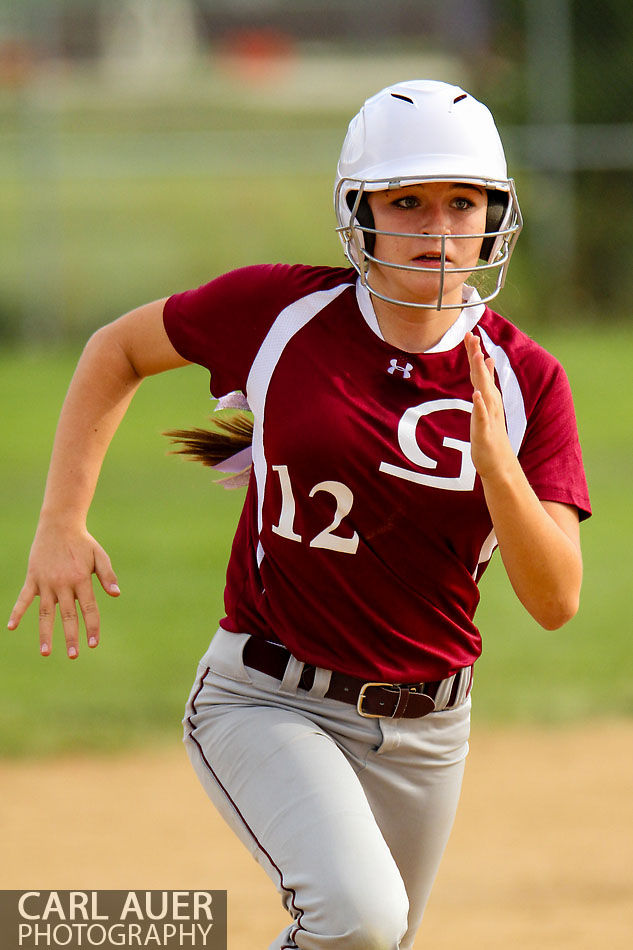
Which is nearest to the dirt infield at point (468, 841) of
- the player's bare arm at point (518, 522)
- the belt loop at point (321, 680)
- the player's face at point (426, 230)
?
the belt loop at point (321, 680)

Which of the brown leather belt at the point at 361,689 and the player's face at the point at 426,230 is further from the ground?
the player's face at the point at 426,230

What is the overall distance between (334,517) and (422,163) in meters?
0.70

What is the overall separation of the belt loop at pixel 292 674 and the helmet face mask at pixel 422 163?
72 centimetres

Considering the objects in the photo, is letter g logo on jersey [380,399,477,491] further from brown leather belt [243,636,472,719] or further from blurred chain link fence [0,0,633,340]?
blurred chain link fence [0,0,633,340]

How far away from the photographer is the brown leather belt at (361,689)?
2.53 metres

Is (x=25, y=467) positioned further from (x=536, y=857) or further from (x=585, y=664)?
(x=536, y=857)

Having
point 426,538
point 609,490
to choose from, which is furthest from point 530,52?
point 426,538

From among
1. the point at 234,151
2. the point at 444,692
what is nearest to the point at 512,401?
the point at 444,692

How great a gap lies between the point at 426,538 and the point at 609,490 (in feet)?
24.0

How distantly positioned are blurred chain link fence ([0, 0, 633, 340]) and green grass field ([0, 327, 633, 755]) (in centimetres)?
285

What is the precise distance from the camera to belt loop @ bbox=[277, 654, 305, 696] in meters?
2.54

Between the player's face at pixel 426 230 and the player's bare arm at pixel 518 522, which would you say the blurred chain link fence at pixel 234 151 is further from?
the player's bare arm at pixel 518 522

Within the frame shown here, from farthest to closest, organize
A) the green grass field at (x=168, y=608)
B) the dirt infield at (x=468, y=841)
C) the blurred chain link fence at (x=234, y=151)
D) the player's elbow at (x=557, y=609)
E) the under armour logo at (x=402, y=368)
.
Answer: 1. the blurred chain link fence at (x=234, y=151)
2. the green grass field at (x=168, y=608)
3. the dirt infield at (x=468, y=841)
4. the under armour logo at (x=402, y=368)
5. the player's elbow at (x=557, y=609)

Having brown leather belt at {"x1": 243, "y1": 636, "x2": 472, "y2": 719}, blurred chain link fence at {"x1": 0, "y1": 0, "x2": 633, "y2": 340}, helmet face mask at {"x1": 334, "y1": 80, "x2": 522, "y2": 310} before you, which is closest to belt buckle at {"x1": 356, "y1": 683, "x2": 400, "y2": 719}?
brown leather belt at {"x1": 243, "y1": 636, "x2": 472, "y2": 719}
